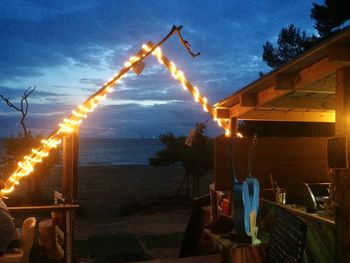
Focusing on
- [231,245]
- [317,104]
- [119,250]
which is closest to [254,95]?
[317,104]

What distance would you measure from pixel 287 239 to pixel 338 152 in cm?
110

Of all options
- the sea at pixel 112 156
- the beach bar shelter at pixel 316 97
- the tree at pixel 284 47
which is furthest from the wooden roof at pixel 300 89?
the sea at pixel 112 156

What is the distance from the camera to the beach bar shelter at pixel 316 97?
14.0 ft

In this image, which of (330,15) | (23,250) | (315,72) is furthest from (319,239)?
(330,15)

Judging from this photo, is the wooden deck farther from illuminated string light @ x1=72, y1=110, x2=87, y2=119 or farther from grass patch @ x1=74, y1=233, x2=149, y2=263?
illuminated string light @ x1=72, y1=110, x2=87, y2=119

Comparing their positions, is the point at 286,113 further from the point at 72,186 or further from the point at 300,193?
the point at 72,186

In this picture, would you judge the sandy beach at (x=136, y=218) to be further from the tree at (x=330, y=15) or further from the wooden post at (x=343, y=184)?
the tree at (x=330, y=15)

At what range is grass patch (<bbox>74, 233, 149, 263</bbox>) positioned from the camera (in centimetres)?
884

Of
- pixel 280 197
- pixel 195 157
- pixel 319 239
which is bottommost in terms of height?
pixel 319 239

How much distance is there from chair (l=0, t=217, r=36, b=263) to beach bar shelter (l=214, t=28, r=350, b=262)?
3.03 m

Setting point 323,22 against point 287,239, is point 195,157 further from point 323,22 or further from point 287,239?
point 287,239

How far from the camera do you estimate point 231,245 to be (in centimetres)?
452

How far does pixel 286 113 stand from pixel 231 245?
496cm

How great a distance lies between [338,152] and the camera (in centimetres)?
436
